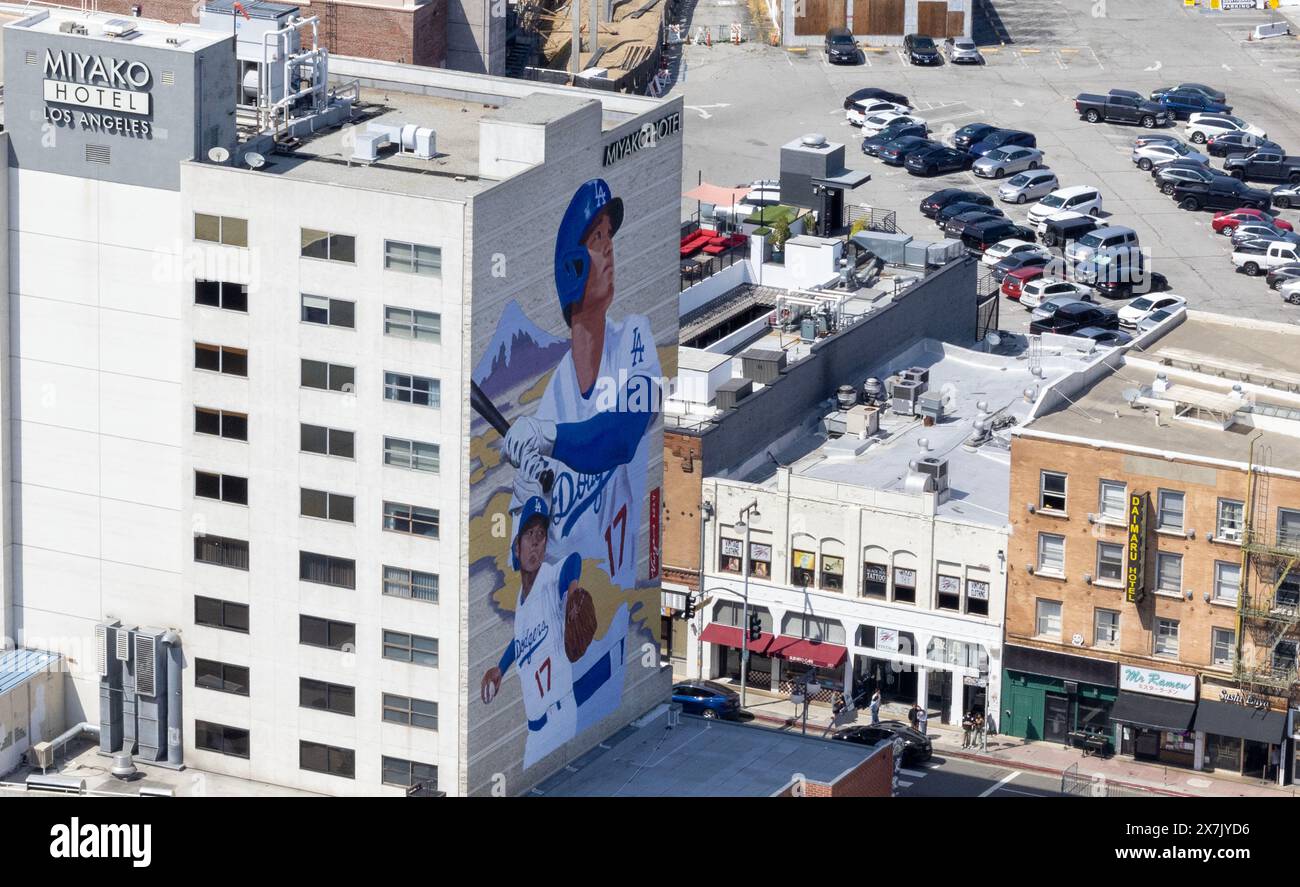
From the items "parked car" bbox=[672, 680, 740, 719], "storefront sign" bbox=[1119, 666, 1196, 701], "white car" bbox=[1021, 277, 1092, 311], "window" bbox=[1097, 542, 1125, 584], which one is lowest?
"parked car" bbox=[672, 680, 740, 719]

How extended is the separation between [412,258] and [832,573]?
42.9 meters

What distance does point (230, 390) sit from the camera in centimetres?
10106

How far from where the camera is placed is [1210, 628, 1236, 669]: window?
127 m

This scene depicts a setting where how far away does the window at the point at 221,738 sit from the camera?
105000 mm

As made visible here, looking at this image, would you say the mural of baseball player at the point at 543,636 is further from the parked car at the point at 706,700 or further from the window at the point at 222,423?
the parked car at the point at 706,700

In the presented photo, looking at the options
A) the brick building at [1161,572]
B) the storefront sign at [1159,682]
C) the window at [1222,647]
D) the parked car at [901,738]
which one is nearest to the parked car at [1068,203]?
the brick building at [1161,572]

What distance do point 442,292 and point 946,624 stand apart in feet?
141

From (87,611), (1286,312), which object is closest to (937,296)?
(1286,312)

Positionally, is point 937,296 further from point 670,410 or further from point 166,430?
point 166,430

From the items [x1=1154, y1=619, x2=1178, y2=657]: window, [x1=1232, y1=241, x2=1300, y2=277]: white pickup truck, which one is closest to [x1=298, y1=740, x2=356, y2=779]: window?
[x1=1154, y1=619, x2=1178, y2=657]: window

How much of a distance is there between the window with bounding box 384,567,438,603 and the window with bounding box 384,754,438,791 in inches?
235

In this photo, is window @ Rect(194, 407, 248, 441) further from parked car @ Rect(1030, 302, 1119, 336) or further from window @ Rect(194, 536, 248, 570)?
parked car @ Rect(1030, 302, 1119, 336)

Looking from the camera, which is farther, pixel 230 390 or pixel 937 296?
pixel 937 296

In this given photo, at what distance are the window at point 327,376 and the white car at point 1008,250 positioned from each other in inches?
3754
